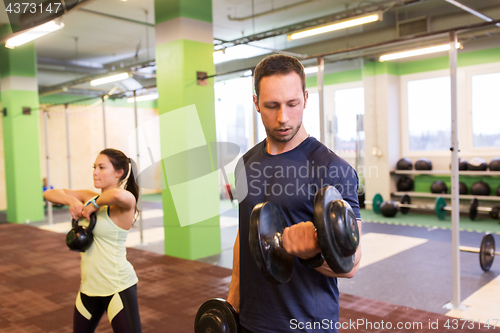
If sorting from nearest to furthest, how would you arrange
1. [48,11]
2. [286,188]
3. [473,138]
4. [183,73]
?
1. [286,188]
2. [48,11]
3. [183,73]
4. [473,138]

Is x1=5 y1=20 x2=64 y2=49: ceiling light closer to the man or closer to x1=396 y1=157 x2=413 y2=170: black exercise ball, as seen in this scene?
the man

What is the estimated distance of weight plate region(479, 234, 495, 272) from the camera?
379 centimetres

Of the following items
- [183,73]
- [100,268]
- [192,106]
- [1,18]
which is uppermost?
[1,18]

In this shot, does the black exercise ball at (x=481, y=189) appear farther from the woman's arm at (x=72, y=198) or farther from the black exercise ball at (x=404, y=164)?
the woman's arm at (x=72, y=198)

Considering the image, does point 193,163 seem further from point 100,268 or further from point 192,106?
A: point 100,268

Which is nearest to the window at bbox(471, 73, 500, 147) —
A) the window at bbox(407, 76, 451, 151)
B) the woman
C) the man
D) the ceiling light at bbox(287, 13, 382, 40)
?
the window at bbox(407, 76, 451, 151)

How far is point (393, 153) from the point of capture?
8.27 m

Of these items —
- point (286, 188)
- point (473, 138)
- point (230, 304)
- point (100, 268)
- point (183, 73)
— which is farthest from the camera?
point (473, 138)

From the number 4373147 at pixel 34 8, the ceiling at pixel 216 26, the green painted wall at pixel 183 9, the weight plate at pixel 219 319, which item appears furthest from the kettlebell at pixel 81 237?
the ceiling at pixel 216 26

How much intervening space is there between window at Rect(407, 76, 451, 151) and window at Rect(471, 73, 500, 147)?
1.56ft

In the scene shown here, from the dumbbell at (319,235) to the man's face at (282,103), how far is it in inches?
7.7

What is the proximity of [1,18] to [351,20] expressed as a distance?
5.95m

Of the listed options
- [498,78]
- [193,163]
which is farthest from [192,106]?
[498,78]

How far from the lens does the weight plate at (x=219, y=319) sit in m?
1.10
